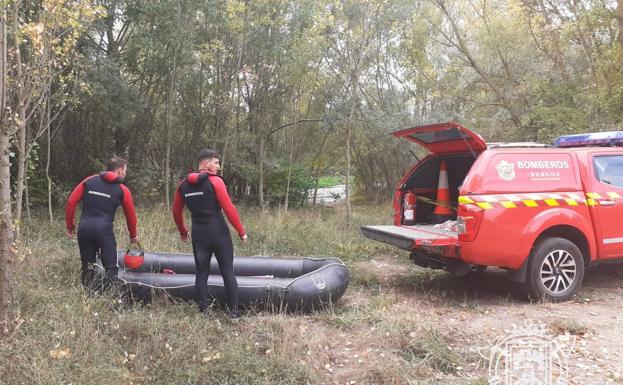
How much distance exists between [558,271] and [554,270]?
60mm

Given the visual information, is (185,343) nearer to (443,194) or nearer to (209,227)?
(209,227)

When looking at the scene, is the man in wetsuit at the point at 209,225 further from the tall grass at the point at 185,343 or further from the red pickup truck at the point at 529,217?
the red pickup truck at the point at 529,217

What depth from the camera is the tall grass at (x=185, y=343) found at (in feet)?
12.1

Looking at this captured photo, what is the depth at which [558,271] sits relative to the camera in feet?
19.3

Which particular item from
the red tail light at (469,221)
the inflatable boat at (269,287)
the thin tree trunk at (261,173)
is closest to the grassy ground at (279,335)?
the inflatable boat at (269,287)

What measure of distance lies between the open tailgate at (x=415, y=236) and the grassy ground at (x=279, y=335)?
667mm

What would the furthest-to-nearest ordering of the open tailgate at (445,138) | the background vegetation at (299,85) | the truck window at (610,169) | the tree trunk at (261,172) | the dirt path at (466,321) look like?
the tree trunk at (261,172), the background vegetation at (299,85), the truck window at (610,169), the open tailgate at (445,138), the dirt path at (466,321)

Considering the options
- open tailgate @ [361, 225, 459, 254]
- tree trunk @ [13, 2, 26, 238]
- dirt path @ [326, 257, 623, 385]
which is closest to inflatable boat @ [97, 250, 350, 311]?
dirt path @ [326, 257, 623, 385]

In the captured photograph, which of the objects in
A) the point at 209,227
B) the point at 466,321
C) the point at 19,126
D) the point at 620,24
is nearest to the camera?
the point at 19,126

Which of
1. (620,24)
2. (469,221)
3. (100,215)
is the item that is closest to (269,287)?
(100,215)

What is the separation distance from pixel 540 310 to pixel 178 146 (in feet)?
32.5

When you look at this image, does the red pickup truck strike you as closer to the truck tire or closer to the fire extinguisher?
the truck tire

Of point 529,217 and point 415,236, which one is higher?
point 529,217

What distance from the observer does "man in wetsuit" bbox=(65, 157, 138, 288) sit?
542 centimetres
